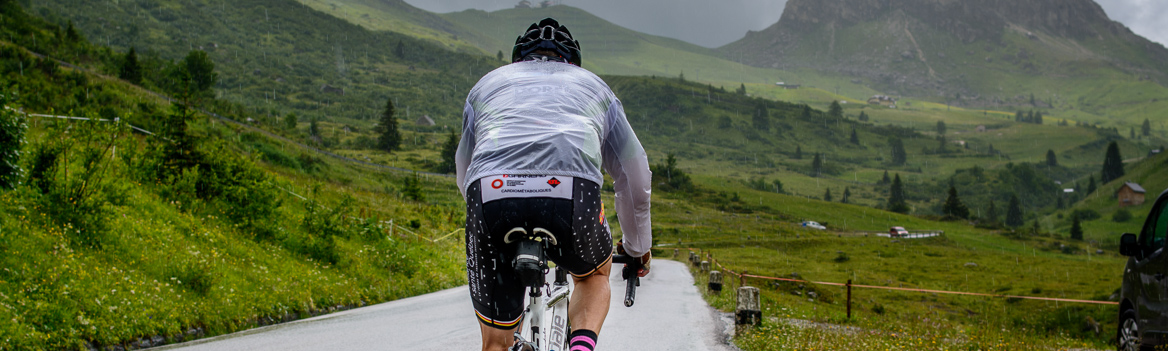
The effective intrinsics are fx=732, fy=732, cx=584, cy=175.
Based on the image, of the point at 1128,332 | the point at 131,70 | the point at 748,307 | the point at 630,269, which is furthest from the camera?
the point at 131,70

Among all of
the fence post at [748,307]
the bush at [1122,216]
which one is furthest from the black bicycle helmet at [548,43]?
the bush at [1122,216]

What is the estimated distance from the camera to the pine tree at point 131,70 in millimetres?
49281

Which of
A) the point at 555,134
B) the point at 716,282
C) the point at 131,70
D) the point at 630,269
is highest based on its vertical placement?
the point at 555,134

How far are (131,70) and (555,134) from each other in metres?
57.8

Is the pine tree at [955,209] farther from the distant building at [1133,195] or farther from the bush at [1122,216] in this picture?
the distant building at [1133,195]

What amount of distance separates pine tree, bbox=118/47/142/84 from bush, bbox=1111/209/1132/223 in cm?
21942

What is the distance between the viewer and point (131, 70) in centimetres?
5081

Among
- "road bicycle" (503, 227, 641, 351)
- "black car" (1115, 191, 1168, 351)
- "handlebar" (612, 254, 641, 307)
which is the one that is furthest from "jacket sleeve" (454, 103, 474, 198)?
"black car" (1115, 191, 1168, 351)

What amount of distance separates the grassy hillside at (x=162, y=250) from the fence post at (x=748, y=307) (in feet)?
19.5

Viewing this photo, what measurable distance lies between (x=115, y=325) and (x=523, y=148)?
6.12 m

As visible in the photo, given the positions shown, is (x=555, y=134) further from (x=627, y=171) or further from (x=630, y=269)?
(x=630, y=269)

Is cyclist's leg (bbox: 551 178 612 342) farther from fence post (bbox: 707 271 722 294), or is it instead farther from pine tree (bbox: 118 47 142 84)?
pine tree (bbox: 118 47 142 84)

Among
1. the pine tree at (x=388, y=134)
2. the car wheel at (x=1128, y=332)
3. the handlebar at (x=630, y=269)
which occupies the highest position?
the handlebar at (x=630, y=269)

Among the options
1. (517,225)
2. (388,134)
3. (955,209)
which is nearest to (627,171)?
(517,225)
